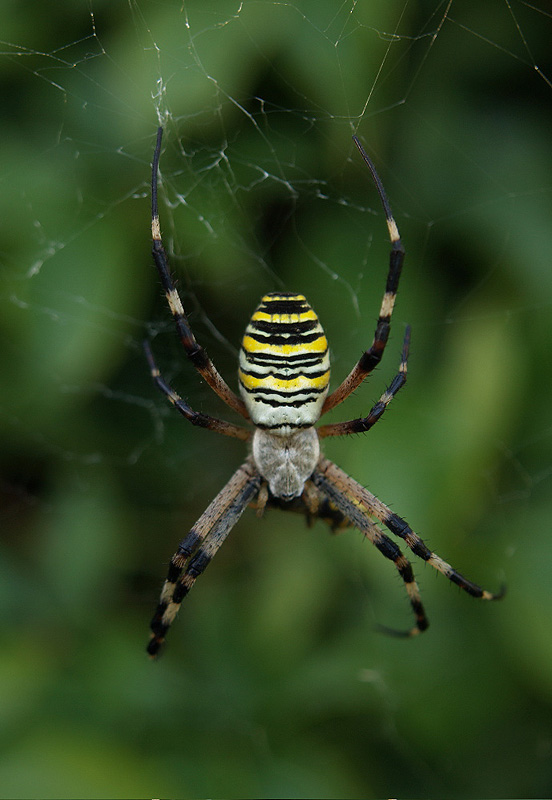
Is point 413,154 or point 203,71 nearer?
point 203,71

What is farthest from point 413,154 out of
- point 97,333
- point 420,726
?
point 420,726

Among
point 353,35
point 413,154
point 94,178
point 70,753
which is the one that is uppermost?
point 353,35

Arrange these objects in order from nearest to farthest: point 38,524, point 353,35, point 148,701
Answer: point 353,35
point 148,701
point 38,524

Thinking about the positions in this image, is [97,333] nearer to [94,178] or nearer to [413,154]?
[94,178]

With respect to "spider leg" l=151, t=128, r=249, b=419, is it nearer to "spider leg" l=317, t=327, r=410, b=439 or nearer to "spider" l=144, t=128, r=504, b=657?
"spider" l=144, t=128, r=504, b=657

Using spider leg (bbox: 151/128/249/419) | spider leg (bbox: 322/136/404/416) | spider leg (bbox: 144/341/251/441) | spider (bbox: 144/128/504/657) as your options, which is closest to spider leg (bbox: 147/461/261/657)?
spider (bbox: 144/128/504/657)

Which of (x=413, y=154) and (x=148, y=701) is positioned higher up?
(x=413, y=154)

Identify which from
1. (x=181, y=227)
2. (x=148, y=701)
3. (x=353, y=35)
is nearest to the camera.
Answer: (x=353, y=35)
